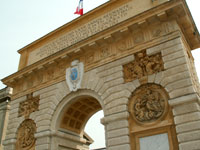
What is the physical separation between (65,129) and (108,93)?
168 inches

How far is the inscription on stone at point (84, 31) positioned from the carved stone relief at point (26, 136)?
4.90m

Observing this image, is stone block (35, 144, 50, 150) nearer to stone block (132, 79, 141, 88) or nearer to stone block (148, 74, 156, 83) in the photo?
stone block (132, 79, 141, 88)

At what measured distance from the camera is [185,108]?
9.12 metres

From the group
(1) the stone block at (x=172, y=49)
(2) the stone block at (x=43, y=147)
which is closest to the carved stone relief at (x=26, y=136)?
(2) the stone block at (x=43, y=147)

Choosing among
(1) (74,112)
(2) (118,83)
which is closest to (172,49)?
(2) (118,83)

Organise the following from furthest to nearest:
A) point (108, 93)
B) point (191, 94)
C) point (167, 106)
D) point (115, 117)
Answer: point (108, 93) < point (115, 117) < point (167, 106) < point (191, 94)

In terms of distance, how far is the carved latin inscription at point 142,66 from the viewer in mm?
10742

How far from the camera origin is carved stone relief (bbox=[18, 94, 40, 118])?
14344 millimetres

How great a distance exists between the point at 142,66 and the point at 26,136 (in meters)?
8.30

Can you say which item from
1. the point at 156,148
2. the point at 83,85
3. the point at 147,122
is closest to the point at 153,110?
the point at 147,122

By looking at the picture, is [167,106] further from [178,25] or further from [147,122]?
[178,25]

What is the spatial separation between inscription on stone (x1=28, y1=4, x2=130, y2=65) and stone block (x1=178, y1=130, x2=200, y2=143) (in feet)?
23.7

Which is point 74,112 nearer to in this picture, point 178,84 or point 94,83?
point 94,83

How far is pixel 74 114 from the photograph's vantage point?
1449 centimetres
